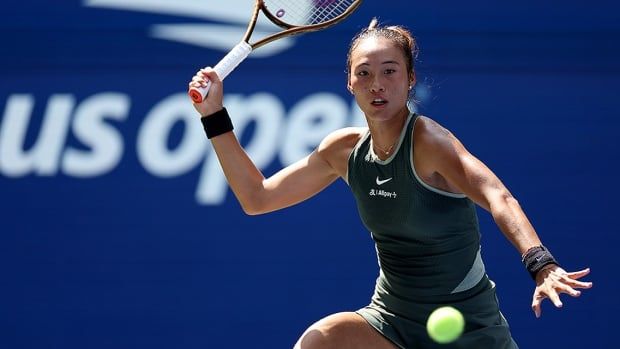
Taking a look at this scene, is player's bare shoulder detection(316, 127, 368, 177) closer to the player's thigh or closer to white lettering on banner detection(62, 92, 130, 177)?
the player's thigh

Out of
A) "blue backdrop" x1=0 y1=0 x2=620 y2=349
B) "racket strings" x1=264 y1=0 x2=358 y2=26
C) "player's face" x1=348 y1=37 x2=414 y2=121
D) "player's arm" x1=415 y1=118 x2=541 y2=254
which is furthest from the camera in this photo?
"blue backdrop" x1=0 y1=0 x2=620 y2=349

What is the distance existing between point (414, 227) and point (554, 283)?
69 centimetres

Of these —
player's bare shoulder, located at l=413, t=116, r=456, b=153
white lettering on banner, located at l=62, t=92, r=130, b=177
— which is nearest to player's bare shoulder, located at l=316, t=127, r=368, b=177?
player's bare shoulder, located at l=413, t=116, r=456, b=153

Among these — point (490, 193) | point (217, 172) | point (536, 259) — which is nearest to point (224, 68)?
point (490, 193)

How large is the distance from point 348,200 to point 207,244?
0.72 m

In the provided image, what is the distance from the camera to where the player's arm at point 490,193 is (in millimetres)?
2838

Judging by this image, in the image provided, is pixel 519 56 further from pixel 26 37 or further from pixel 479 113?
pixel 26 37

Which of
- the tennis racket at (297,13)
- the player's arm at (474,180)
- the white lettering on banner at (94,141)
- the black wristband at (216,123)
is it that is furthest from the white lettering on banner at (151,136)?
the player's arm at (474,180)

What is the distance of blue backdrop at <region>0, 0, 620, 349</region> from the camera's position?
212 inches

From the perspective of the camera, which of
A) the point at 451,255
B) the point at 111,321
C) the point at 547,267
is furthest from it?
the point at 111,321

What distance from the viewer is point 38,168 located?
5402 millimetres

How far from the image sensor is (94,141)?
539 cm

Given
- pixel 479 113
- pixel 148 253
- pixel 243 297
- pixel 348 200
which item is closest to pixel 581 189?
pixel 479 113

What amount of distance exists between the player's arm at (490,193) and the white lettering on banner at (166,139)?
6.96ft
